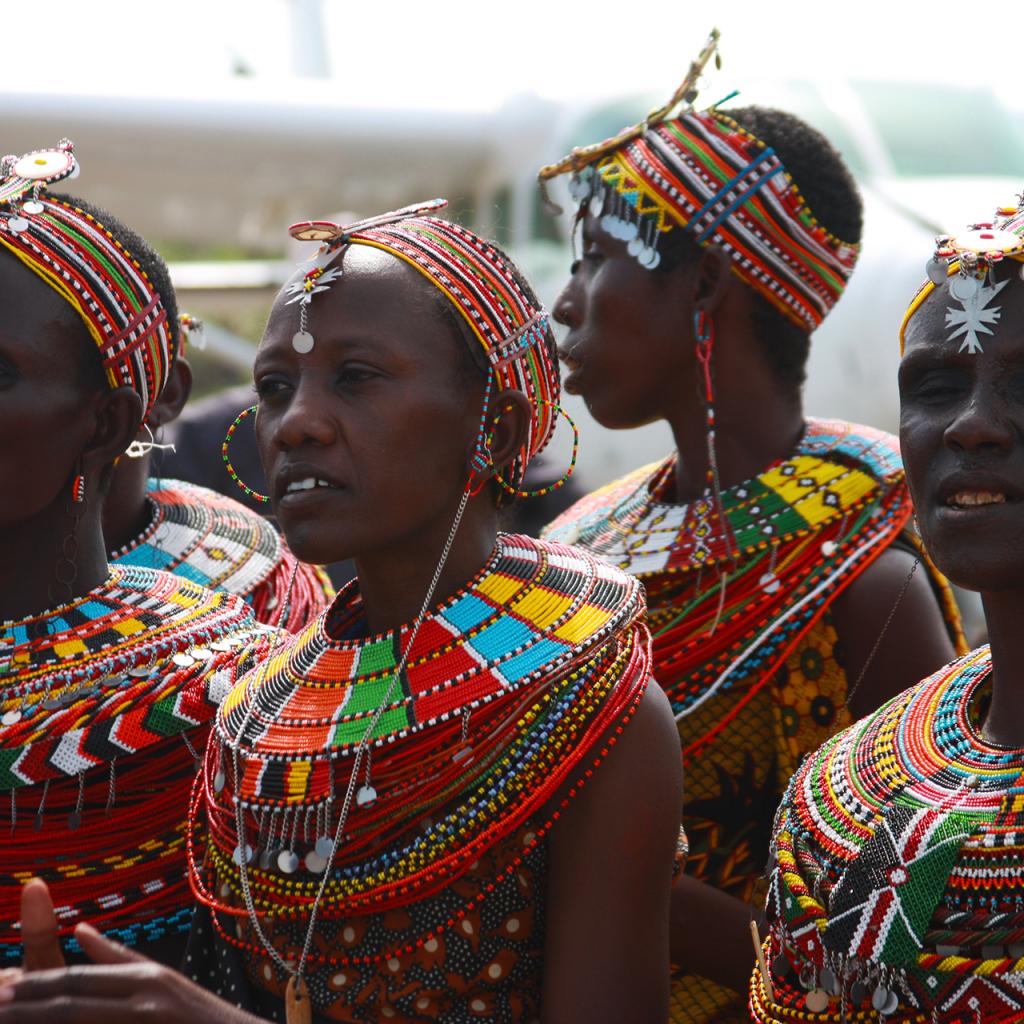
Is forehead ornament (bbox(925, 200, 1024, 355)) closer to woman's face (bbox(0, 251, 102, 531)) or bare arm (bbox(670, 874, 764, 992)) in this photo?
bare arm (bbox(670, 874, 764, 992))

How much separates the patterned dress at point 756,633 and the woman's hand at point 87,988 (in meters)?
1.35

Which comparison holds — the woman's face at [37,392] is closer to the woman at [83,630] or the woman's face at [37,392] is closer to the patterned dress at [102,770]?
the woman at [83,630]

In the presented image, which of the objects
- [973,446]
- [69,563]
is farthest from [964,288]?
[69,563]

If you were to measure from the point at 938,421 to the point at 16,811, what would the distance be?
1648mm

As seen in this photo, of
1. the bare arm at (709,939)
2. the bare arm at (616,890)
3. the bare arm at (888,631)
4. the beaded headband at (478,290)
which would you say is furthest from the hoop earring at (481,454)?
the bare arm at (888,631)

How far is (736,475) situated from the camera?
3510 millimetres

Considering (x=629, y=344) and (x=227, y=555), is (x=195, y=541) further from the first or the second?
(x=629, y=344)

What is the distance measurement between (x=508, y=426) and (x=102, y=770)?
922 mm

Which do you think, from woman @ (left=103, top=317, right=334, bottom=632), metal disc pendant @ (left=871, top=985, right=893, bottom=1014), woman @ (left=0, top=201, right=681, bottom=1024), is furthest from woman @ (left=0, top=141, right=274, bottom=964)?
metal disc pendant @ (left=871, top=985, right=893, bottom=1014)

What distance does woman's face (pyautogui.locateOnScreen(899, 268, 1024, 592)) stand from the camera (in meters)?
2.05

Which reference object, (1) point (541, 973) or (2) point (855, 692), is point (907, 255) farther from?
(1) point (541, 973)

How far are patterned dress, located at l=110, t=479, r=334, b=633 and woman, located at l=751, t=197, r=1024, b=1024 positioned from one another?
1.64 meters

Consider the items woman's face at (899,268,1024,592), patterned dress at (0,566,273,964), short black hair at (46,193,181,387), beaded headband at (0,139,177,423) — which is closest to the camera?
woman's face at (899,268,1024,592)

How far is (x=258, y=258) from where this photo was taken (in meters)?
28.9
